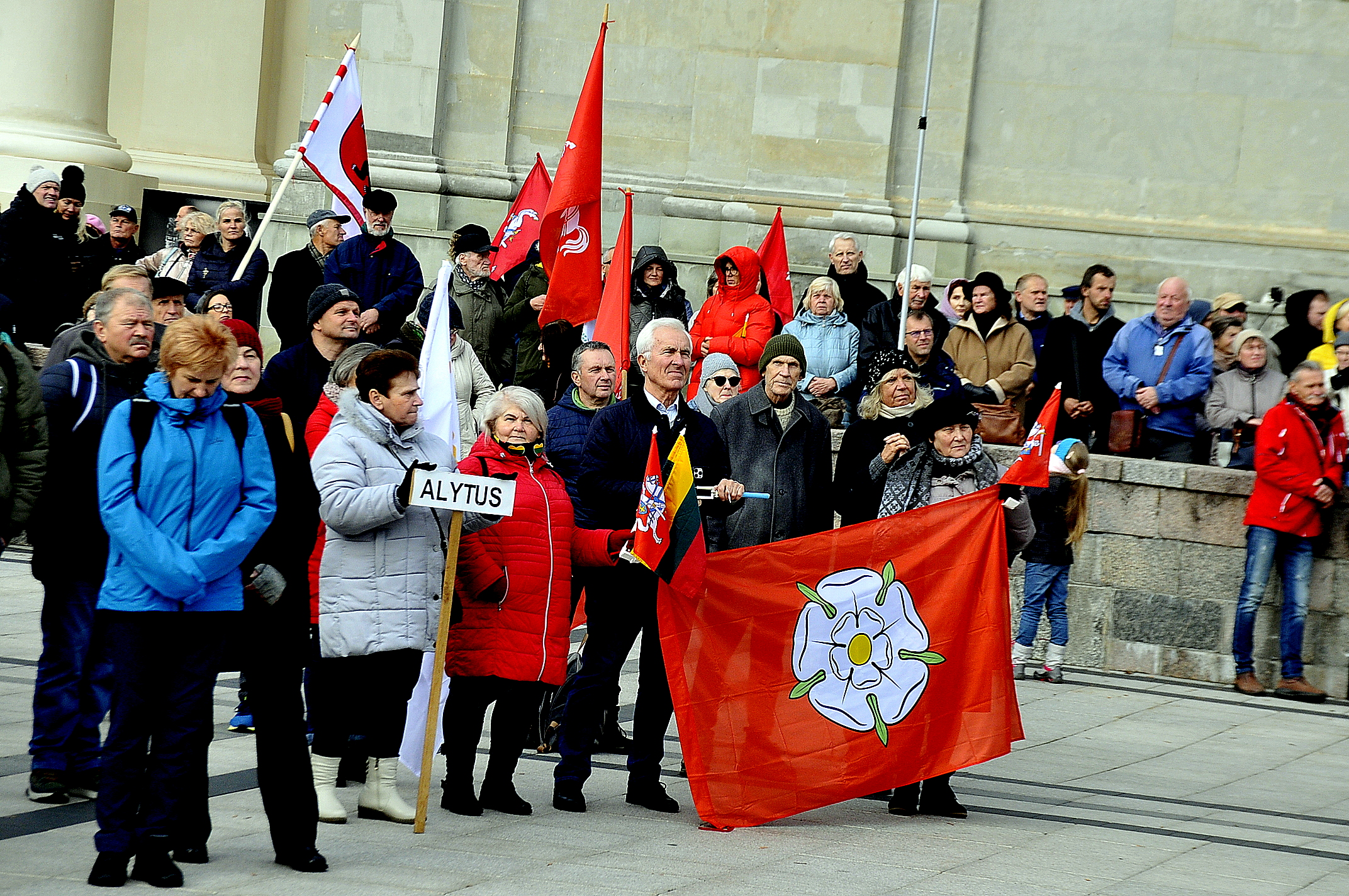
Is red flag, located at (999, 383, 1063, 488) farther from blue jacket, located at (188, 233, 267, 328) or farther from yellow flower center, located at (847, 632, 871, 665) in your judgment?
blue jacket, located at (188, 233, 267, 328)

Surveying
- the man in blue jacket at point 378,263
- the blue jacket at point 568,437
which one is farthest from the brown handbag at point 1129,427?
the blue jacket at point 568,437

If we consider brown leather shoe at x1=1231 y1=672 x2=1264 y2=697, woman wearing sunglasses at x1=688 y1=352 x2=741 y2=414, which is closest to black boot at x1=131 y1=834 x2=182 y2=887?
woman wearing sunglasses at x1=688 y1=352 x2=741 y2=414

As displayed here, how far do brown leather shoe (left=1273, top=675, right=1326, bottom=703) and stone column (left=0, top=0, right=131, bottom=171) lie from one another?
11.8m

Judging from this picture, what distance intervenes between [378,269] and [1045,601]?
5.23 m

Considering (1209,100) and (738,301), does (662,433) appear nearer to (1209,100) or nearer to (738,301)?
(738,301)

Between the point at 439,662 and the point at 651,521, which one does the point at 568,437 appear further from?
the point at 439,662

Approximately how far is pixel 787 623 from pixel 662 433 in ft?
3.31

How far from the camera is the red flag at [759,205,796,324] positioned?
48.5 feet

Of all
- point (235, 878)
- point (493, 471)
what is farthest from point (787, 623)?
point (235, 878)

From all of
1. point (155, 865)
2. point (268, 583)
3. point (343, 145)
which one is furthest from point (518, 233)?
point (155, 865)

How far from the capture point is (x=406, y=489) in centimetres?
635

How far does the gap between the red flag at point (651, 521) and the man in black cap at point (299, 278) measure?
653cm

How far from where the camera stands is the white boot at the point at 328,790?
6727mm

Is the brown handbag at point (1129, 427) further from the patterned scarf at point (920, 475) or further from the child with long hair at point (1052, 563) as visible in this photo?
the patterned scarf at point (920, 475)
